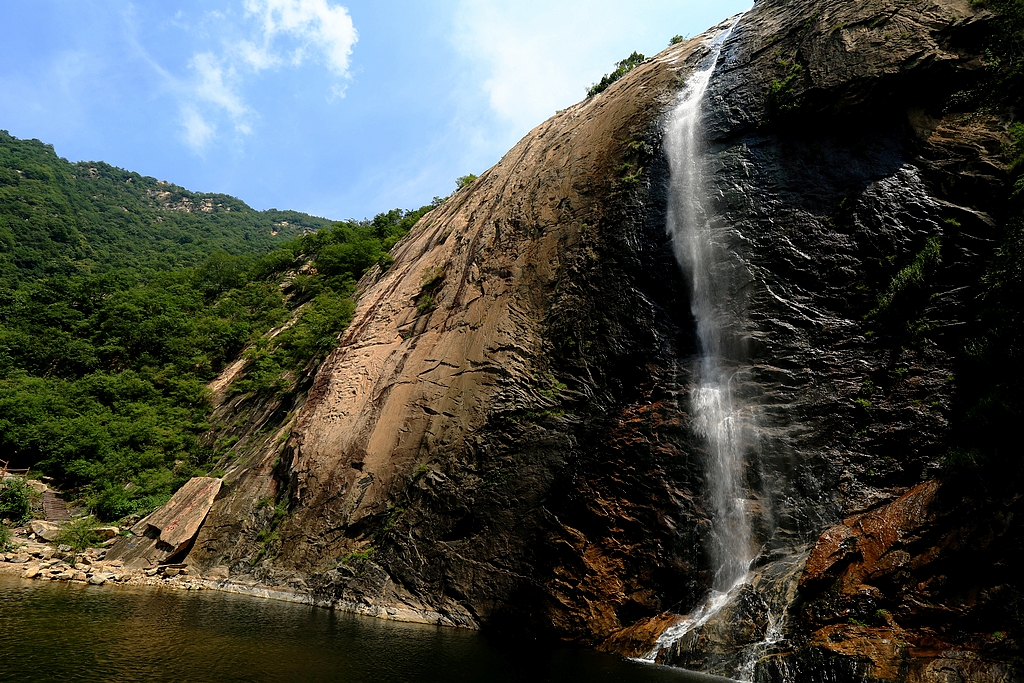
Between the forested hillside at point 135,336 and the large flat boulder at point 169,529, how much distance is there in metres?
3.59

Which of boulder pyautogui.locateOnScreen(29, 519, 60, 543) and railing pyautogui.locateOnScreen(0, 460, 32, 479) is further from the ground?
railing pyautogui.locateOnScreen(0, 460, 32, 479)

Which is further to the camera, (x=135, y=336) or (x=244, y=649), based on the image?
(x=135, y=336)

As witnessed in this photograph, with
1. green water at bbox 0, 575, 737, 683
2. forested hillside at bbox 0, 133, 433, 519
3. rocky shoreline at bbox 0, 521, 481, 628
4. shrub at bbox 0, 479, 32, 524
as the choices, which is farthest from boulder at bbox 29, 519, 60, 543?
green water at bbox 0, 575, 737, 683

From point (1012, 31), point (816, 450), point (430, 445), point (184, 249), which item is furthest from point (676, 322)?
point (184, 249)

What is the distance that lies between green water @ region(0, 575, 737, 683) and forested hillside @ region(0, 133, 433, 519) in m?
12.5

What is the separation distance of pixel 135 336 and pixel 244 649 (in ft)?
90.9

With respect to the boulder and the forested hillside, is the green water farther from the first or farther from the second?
the forested hillside

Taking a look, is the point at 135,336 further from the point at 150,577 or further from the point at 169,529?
the point at 150,577

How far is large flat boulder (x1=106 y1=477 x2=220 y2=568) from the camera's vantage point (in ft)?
62.7

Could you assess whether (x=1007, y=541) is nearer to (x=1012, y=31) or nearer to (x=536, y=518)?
(x=536, y=518)

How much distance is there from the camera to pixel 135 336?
31.7m

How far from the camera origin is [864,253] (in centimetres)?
1396

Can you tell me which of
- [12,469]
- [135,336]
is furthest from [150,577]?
[135,336]

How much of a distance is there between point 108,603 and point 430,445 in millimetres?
8823
